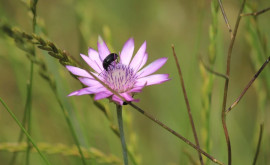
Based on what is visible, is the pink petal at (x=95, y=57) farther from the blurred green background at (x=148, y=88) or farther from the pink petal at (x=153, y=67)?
the blurred green background at (x=148, y=88)

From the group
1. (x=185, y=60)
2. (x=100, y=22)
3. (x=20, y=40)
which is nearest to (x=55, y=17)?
(x=100, y=22)

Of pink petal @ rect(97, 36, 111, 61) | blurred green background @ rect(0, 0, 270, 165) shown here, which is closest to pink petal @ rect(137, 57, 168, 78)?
pink petal @ rect(97, 36, 111, 61)

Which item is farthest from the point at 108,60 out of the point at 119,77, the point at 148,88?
the point at 148,88

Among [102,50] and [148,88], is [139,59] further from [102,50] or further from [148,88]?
[148,88]

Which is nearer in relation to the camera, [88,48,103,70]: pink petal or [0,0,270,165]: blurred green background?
[88,48,103,70]: pink petal

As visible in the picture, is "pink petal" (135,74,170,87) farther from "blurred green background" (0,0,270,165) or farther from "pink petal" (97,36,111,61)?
"blurred green background" (0,0,270,165)
